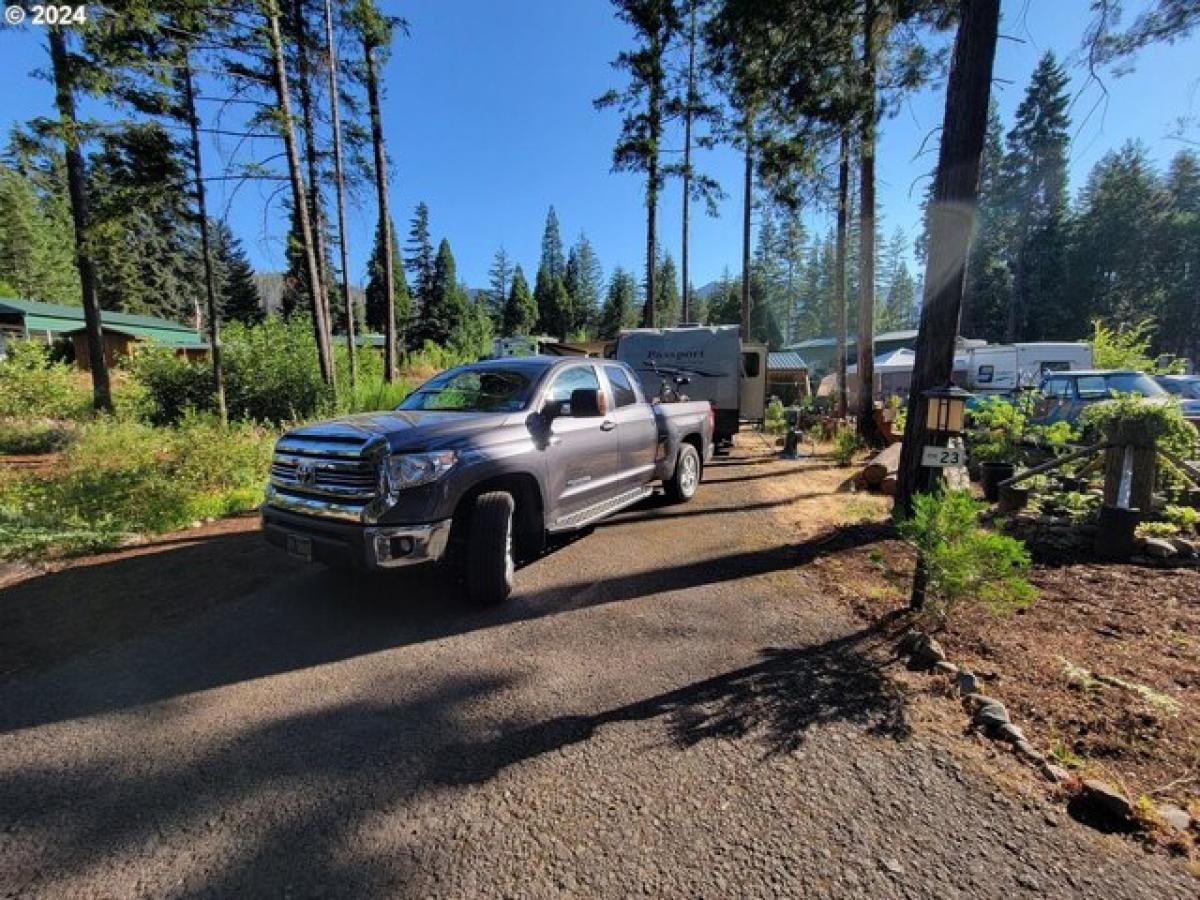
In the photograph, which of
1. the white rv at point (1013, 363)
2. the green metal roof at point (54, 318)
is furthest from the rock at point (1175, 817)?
the green metal roof at point (54, 318)

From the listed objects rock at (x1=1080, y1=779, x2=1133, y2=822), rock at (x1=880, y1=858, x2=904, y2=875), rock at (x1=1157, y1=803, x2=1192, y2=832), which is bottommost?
rock at (x1=880, y1=858, x2=904, y2=875)

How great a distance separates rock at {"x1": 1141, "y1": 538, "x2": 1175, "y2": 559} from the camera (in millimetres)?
4891

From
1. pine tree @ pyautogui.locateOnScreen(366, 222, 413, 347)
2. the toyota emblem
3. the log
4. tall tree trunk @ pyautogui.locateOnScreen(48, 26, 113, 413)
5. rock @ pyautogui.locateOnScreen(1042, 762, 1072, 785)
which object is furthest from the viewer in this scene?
pine tree @ pyautogui.locateOnScreen(366, 222, 413, 347)

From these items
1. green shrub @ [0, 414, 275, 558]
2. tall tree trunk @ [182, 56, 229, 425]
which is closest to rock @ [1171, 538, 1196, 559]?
green shrub @ [0, 414, 275, 558]

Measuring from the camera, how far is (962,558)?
135 inches

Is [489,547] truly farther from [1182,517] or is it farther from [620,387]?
[1182,517]

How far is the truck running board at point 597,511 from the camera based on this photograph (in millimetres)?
4811

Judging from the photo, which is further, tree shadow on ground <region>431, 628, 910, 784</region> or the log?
the log

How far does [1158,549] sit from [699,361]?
8458 mm

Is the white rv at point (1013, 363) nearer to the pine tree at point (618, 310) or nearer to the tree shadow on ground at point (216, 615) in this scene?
the tree shadow on ground at point (216, 615)

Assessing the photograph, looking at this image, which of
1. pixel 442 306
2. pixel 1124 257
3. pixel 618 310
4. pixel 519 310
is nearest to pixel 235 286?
pixel 442 306

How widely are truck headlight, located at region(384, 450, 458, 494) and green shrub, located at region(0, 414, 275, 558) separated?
13.1 feet

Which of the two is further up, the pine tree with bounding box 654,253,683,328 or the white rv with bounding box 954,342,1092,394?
the pine tree with bounding box 654,253,683,328

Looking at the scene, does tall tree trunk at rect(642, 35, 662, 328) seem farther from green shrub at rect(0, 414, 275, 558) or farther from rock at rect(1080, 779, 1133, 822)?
rock at rect(1080, 779, 1133, 822)
